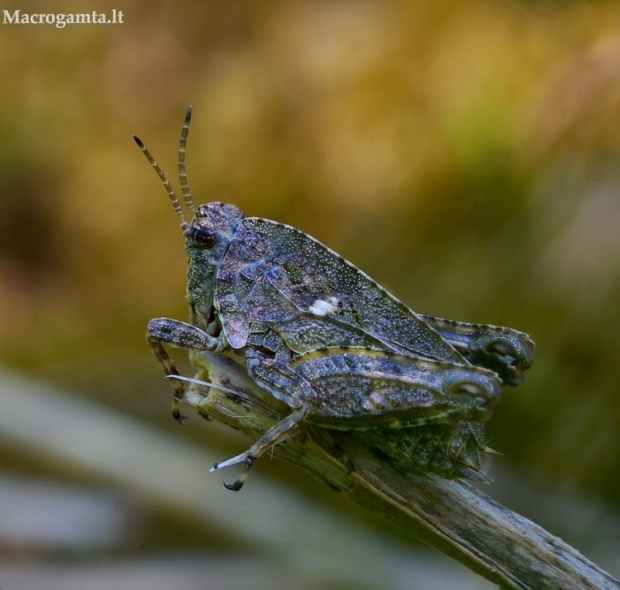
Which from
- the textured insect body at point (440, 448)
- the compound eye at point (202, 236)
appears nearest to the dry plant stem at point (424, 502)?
the textured insect body at point (440, 448)

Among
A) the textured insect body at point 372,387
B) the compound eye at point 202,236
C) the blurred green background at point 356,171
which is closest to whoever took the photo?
the textured insect body at point 372,387

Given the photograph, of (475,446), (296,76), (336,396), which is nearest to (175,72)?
(296,76)

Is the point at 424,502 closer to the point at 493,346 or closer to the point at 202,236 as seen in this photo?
the point at 493,346

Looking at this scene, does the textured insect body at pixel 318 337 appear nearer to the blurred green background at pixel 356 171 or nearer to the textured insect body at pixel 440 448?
the textured insect body at pixel 440 448

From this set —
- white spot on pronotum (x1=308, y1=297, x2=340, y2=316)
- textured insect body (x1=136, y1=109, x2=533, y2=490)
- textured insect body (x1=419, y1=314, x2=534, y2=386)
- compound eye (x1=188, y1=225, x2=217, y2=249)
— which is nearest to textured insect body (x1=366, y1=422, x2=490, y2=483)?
textured insect body (x1=136, y1=109, x2=533, y2=490)

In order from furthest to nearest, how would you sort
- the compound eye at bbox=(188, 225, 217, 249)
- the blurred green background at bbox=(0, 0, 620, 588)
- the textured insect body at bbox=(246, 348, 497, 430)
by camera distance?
the blurred green background at bbox=(0, 0, 620, 588)
the compound eye at bbox=(188, 225, 217, 249)
the textured insect body at bbox=(246, 348, 497, 430)

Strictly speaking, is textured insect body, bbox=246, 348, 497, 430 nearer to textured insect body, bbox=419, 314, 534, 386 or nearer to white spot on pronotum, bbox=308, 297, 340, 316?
white spot on pronotum, bbox=308, 297, 340, 316
